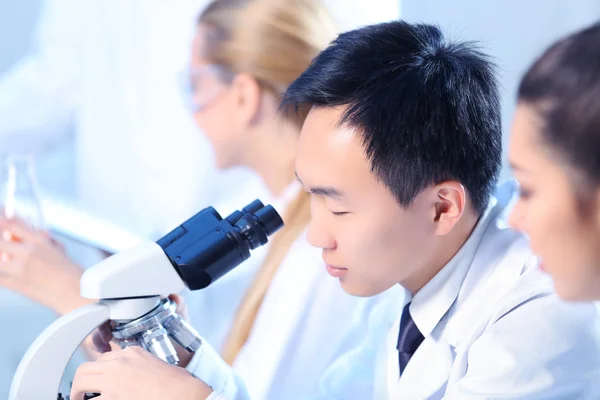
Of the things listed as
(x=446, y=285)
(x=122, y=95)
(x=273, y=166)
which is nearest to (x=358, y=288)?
(x=446, y=285)

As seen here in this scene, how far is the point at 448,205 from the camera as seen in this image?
0.81m

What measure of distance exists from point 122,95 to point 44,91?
0.53 ft

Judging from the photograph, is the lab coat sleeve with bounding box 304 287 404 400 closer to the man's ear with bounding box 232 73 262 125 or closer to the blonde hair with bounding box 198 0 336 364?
the blonde hair with bounding box 198 0 336 364

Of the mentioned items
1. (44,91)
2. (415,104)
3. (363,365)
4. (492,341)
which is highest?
(44,91)

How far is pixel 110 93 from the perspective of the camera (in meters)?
1.65

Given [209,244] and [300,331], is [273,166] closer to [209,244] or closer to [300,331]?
[300,331]

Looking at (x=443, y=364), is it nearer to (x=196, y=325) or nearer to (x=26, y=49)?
(x=196, y=325)

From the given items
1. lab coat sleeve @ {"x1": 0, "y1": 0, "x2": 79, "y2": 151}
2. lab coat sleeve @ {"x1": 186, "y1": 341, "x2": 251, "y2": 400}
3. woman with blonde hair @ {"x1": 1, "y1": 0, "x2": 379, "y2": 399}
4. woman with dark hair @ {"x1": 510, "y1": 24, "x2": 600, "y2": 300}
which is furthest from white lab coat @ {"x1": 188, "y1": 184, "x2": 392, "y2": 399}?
lab coat sleeve @ {"x1": 0, "y1": 0, "x2": 79, "y2": 151}

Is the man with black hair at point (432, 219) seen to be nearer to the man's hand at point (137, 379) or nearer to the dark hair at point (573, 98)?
the man's hand at point (137, 379)

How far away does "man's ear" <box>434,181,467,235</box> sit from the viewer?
80cm

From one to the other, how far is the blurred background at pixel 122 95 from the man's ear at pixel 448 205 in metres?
0.84

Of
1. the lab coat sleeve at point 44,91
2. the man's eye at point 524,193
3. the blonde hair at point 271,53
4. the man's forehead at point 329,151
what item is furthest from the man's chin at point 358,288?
the lab coat sleeve at point 44,91

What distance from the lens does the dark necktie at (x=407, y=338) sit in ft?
2.92

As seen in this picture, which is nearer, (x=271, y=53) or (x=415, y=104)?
(x=415, y=104)
